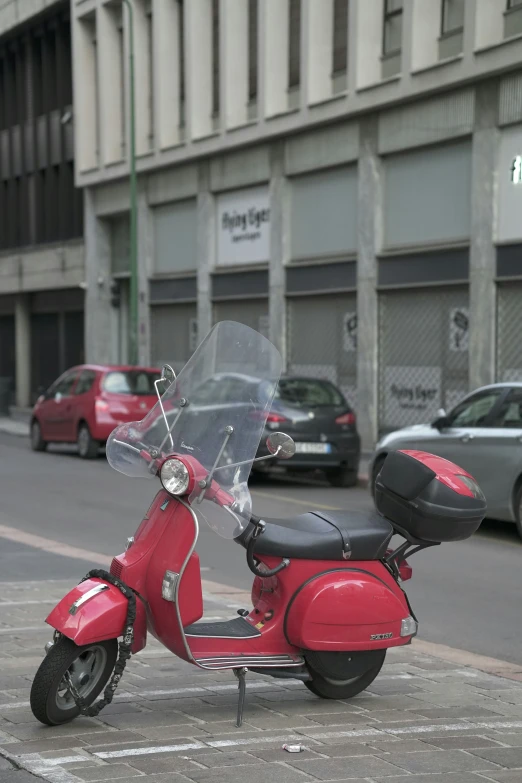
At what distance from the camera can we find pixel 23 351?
41.8m

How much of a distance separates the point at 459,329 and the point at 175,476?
→ 56.9ft

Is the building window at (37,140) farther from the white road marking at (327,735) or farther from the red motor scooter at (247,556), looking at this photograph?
the white road marking at (327,735)

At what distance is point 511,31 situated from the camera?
21.0 metres

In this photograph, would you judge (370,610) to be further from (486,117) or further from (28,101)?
(28,101)

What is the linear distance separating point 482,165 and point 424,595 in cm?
1327

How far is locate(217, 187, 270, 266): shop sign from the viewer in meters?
28.1

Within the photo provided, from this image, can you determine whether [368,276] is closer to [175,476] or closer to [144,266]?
[144,266]

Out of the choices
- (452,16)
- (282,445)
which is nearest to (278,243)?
(452,16)

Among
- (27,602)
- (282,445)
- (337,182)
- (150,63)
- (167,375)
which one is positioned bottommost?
(27,602)

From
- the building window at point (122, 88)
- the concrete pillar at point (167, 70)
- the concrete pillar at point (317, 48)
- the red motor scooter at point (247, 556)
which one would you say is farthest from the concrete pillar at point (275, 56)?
the red motor scooter at point (247, 556)

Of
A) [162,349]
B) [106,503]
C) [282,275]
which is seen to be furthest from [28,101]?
[106,503]

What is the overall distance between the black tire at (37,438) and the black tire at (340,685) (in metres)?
18.3

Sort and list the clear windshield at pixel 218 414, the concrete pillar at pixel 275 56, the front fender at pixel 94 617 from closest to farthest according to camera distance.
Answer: the front fender at pixel 94 617 < the clear windshield at pixel 218 414 < the concrete pillar at pixel 275 56

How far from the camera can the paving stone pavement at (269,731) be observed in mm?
4930
